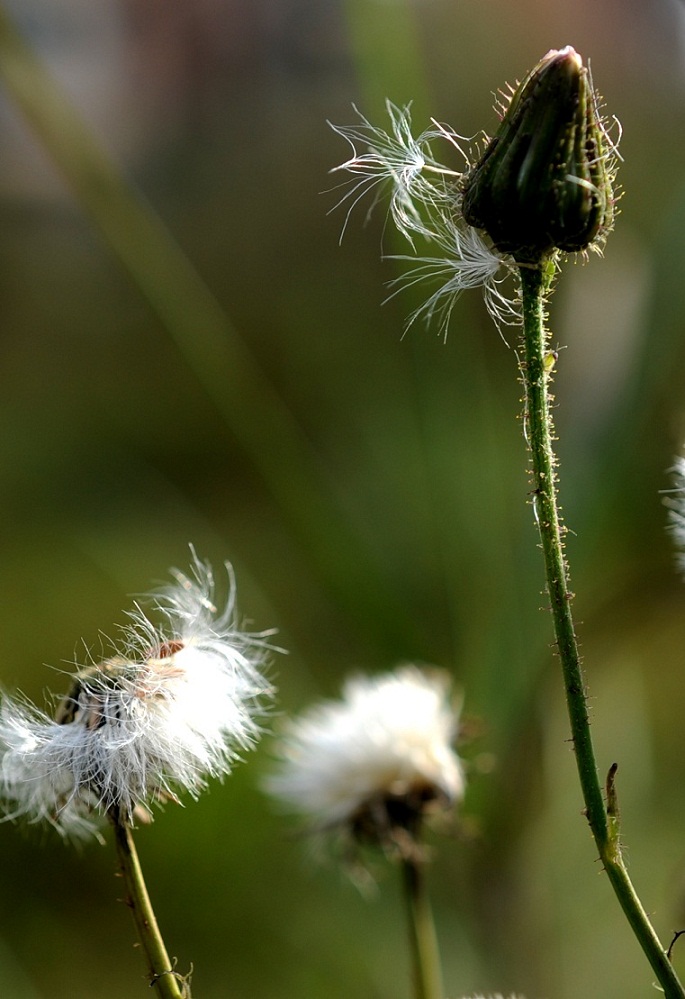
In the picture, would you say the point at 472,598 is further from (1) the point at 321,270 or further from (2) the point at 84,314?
(2) the point at 84,314

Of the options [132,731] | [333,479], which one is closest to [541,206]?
[132,731]

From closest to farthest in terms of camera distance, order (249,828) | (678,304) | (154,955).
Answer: (154,955) < (678,304) < (249,828)

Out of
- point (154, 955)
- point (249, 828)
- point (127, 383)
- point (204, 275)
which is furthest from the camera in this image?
point (204, 275)

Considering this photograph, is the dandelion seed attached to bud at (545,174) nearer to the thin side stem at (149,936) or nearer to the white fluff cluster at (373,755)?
the thin side stem at (149,936)

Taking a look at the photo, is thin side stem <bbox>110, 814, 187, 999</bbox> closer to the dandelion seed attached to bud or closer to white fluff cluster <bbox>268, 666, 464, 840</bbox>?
the dandelion seed attached to bud

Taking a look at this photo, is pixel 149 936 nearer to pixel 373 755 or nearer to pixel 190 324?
pixel 373 755

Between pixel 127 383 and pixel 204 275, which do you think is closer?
pixel 127 383

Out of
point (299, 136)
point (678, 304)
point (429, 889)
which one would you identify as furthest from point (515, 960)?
point (299, 136)
